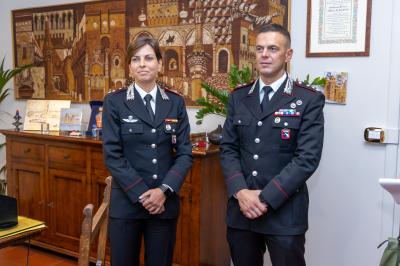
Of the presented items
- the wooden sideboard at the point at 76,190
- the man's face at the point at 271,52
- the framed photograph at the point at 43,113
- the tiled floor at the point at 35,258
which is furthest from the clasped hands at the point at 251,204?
the framed photograph at the point at 43,113

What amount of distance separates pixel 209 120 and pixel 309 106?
1.29 m

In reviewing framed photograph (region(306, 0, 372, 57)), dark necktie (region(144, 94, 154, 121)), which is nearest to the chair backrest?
dark necktie (region(144, 94, 154, 121))

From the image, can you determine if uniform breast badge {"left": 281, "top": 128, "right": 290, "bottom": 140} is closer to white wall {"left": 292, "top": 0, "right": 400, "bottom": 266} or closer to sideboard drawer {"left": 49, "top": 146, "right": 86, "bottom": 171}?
white wall {"left": 292, "top": 0, "right": 400, "bottom": 266}

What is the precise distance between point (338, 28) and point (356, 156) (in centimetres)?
79

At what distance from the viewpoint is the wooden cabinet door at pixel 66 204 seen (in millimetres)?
3059

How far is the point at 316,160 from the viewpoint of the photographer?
5.68ft

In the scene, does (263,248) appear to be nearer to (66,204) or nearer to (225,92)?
(225,92)

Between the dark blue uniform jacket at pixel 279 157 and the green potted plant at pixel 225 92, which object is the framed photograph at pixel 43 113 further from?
the dark blue uniform jacket at pixel 279 157

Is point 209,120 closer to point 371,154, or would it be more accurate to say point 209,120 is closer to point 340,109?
point 340,109

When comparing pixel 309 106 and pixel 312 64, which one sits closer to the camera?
pixel 309 106

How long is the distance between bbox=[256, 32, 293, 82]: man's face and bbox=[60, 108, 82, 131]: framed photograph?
198 cm

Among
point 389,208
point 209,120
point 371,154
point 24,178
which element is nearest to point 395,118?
point 371,154

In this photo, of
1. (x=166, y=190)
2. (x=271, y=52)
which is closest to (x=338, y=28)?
(x=271, y=52)

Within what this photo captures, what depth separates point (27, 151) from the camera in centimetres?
332
